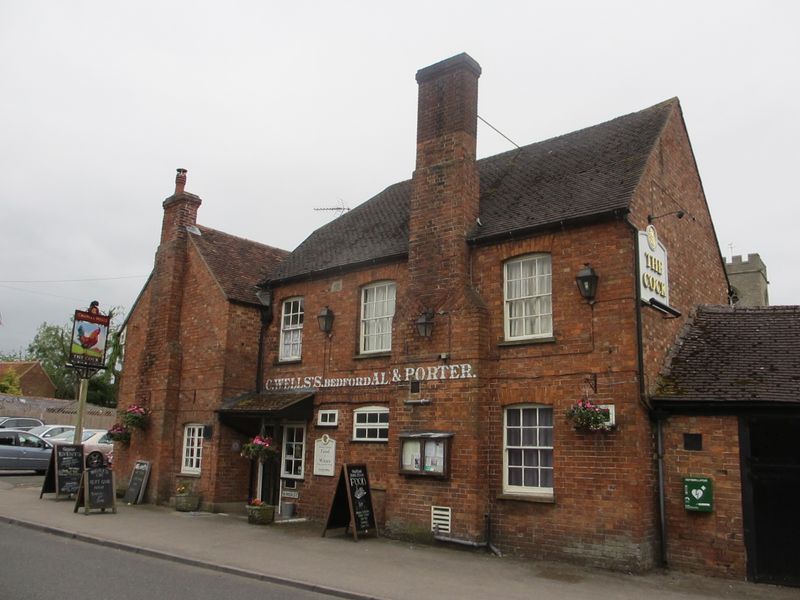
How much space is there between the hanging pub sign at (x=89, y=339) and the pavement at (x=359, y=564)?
5.13 metres

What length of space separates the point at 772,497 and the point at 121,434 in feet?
54.3

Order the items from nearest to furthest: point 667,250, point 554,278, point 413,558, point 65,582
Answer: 1. point 65,582
2. point 413,558
3. point 554,278
4. point 667,250

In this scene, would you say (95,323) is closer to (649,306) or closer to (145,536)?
(145,536)

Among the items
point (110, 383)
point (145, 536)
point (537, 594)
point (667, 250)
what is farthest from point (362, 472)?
point (110, 383)

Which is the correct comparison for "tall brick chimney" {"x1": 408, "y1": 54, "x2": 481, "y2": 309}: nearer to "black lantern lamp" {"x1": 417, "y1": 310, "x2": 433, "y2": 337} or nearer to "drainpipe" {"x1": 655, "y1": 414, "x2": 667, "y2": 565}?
"black lantern lamp" {"x1": 417, "y1": 310, "x2": 433, "y2": 337}

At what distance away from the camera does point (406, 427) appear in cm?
1398

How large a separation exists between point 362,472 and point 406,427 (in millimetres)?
1287

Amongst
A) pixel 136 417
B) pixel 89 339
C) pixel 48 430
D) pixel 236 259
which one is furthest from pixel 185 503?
pixel 48 430

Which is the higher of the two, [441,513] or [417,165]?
[417,165]

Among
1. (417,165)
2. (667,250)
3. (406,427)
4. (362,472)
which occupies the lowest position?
(362,472)

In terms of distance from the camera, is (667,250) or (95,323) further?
(95,323)

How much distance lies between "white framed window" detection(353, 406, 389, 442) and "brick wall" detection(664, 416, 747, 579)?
6.02 meters

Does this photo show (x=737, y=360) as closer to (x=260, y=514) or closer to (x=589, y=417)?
(x=589, y=417)

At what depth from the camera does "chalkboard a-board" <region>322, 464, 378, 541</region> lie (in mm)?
13523
